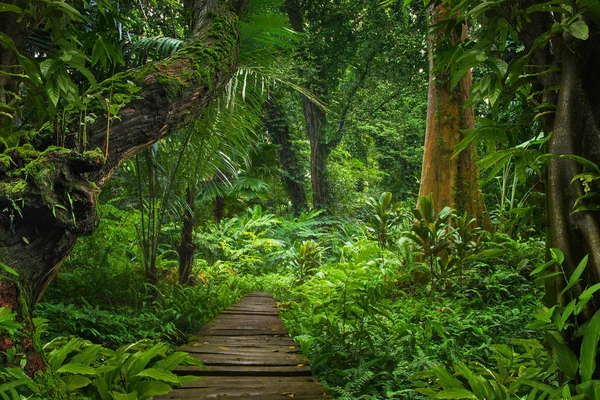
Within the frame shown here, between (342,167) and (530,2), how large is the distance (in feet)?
46.2

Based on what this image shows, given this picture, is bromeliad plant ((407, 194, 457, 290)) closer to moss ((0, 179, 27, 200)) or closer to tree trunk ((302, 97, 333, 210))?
moss ((0, 179, 27, 200))

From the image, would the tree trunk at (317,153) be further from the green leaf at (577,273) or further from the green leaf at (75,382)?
the green leaf at (577,273)

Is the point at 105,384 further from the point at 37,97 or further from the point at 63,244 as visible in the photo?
the point at 37,97

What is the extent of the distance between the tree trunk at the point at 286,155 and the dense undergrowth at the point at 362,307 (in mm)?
6461

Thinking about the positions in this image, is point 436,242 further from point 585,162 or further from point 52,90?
point 52,90

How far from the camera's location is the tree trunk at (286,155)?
13.4 meters

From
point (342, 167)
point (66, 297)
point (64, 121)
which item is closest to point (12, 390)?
point (64, 121)

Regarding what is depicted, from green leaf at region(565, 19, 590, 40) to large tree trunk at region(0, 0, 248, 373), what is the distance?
6.52 feet

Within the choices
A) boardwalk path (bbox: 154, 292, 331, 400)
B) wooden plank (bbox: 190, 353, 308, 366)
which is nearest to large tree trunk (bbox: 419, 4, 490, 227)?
boardwalk path (bbox: 154, 292, 331, 400)

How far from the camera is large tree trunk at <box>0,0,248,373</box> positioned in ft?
5.33

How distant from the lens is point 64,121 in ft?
6.25

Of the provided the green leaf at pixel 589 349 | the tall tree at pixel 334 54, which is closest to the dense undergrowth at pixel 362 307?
the green leaf at pixel 589 349

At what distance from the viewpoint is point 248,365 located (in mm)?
2871

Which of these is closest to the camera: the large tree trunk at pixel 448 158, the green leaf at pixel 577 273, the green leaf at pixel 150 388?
the green leaf at pixel 577 273
